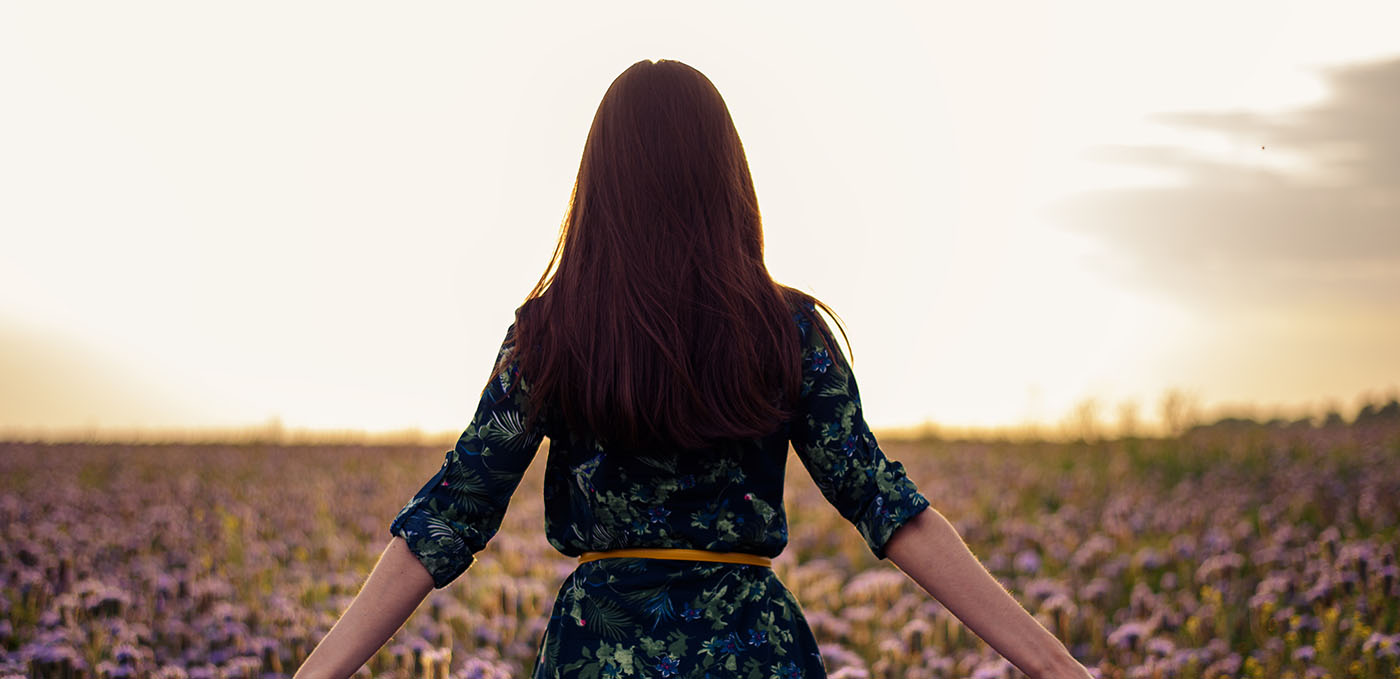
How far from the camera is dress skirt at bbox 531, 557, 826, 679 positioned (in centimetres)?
234

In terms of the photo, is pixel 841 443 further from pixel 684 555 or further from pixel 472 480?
pixel 472 480

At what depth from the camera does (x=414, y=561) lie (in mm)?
2396

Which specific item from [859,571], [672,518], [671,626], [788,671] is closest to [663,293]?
[672,518]

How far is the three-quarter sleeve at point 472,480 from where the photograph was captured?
2.39 meters

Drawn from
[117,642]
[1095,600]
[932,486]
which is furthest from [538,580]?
[932,486]

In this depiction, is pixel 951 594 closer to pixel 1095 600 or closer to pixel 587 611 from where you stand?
pixel 587 611

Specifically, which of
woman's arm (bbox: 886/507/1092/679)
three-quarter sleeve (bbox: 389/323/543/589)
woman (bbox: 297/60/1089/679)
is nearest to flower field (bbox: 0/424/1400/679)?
woman (bbox: 297/60/1089/679)

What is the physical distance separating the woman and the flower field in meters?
0.24

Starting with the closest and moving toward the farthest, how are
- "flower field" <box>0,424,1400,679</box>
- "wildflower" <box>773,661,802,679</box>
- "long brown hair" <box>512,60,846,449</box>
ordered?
"long brown hair" <box>512,60,846,449</box>
"wildflower" <box>773,661,802,679</box>
"flower field" <box>0,424,1400,679</box>

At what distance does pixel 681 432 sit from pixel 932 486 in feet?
27.4

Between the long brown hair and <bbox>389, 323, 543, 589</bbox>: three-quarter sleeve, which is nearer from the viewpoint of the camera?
the long brown hair

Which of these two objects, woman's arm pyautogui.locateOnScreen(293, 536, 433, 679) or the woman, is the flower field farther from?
woman's arm pyautogui.locateOnScreen(293, 536, 433, 679)

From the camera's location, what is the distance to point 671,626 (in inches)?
92.3

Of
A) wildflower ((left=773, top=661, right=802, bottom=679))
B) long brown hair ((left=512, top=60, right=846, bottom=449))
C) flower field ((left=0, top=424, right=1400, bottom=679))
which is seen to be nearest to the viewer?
long brown hair ((left=512, top=60, right=846, bottom=449))
